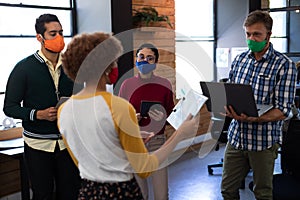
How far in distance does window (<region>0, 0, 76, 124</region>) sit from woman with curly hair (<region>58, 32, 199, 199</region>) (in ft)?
6.68

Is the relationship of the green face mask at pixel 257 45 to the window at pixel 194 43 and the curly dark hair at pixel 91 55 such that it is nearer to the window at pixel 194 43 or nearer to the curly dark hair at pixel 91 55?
the curly dark hair at pixel 91 55

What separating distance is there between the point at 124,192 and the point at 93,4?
2589 millimetres

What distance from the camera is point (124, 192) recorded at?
4.69 feet

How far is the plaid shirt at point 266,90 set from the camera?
2.12m

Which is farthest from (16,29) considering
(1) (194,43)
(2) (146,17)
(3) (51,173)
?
(1) (194,43)

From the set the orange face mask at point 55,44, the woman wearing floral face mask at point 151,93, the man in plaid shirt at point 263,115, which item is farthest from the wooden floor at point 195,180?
the orange face mask at point 55,44

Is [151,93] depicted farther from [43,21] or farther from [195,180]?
[195,180]

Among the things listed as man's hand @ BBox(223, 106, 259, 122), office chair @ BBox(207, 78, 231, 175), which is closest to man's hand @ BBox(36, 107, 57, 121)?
man's hand @ BBox(223, 106, 259, 122)

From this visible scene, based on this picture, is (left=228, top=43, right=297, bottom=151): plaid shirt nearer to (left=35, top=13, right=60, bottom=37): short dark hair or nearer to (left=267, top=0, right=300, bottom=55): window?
(left=35, top=13, right=60, bottom=37): short dark hair

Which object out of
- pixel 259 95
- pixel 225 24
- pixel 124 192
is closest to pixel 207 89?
pixel 259 95

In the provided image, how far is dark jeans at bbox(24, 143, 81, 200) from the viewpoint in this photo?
2.19 metres

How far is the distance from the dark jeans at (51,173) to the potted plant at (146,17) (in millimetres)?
2175

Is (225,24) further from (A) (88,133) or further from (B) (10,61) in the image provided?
(A) (88,133)

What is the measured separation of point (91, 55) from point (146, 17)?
2771 mm
